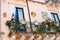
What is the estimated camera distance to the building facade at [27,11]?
1319cm

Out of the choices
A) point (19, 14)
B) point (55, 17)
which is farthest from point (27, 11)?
point (55, 17)

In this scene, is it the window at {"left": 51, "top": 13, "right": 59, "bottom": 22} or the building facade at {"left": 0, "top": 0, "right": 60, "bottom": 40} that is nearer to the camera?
the building facade at {"left": 0, "top": 0, "right": 60, "bottom": 40}

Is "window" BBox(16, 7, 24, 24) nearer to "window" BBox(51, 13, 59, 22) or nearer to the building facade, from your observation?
the building facade

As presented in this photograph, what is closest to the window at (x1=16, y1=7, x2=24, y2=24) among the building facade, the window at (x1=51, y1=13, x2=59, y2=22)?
the building facade

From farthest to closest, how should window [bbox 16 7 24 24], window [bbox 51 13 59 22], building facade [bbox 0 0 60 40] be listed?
window [bbox 51 13 59 22], window [bbox 16 7 24 24], building facade [bbox 0 0 60 40]

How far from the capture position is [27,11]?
566 inches

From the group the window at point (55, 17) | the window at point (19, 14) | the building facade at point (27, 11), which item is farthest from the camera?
the window at point (55, 17)

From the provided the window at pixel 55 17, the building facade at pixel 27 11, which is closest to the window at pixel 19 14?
the building facade at pixel 27 11

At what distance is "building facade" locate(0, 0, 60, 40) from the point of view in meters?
13.2

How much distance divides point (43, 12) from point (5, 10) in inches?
114

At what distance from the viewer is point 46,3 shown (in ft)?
50.7

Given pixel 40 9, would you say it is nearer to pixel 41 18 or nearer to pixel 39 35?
pixel 41 18

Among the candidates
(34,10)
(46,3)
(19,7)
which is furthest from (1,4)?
(46,3)

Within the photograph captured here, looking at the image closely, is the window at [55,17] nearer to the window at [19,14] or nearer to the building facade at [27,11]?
the building facade at [27,11]
